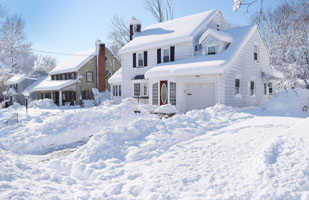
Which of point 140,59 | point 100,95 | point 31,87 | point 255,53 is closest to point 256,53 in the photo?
point 255,53

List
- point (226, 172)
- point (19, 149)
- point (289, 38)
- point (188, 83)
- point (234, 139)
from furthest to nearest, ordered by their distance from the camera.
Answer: point (289, 38), point (188, 83), point (19, 149), point (234, 139), point (226, 172)

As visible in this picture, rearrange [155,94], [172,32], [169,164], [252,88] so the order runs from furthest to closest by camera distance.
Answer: [172,32]
[252,88]
[155,94]
[169,164]

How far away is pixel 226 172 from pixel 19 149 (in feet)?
27.3

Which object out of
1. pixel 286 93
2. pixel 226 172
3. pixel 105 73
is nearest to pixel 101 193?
pixel 226 172

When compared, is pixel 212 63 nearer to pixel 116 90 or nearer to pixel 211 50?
pixel 211 50

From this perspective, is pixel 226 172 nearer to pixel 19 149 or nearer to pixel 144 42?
pixel 19 149

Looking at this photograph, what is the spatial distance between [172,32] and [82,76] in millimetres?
16499

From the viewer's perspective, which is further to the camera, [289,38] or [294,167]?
[289,38]

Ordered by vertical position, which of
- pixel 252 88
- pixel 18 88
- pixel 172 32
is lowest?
pixel 252 88

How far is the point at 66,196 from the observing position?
14.2 ft

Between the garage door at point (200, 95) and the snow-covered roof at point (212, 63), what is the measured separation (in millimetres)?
1329

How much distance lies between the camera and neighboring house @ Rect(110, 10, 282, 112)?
1462 cm

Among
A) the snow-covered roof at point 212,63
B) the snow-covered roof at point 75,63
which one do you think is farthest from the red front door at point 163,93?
the snow-covered roof at point 75,63

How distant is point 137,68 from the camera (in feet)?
69.4
